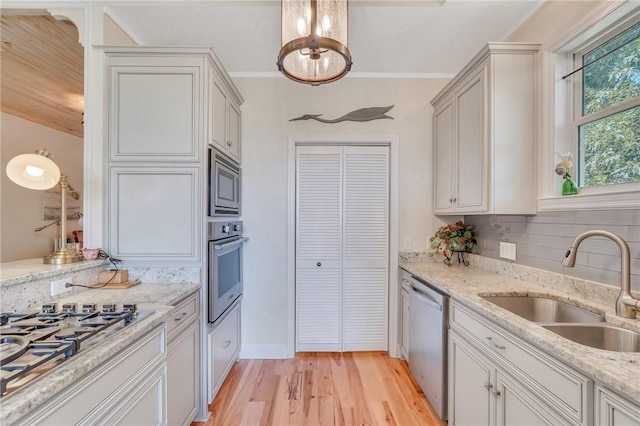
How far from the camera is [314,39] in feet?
3.51

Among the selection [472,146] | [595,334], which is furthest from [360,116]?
[595,334]

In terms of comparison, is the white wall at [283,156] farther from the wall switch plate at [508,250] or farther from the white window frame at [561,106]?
the white window frame at [561,106]

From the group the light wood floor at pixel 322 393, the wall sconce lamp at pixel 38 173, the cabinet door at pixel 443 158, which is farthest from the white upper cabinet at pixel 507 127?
the wall sconce lamp at pixel 38 173

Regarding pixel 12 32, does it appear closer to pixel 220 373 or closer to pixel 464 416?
pixel 220 373

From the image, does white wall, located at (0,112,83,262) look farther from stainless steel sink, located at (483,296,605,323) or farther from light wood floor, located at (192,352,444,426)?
stainless steel sink, located at (483,296,605,323)

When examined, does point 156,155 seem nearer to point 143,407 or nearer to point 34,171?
point 34,171

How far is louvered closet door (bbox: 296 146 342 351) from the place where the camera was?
9.00 ft

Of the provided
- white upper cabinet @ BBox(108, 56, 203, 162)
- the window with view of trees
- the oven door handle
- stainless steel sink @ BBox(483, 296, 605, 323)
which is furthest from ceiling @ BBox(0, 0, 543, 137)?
stainless steel sink @ BBox(483, 296, 605, 323)

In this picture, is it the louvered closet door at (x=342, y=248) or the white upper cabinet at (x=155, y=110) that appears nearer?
the white upper cabinet at (x=155, y=110)

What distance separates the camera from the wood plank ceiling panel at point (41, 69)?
7.01ft

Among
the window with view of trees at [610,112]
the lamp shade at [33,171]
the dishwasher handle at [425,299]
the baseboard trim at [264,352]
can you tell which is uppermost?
the window with view of trees at [610,112]

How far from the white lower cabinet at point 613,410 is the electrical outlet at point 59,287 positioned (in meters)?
2.37

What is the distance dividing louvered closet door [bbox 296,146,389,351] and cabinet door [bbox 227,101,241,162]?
1.95ft

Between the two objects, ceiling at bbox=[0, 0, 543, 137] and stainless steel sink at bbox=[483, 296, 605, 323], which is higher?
ceiling at bbox=[0, 0, 543, 137]
